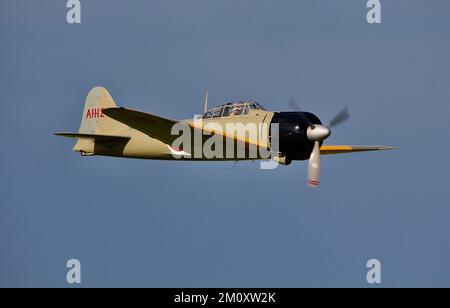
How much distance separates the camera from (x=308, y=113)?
3844 cm

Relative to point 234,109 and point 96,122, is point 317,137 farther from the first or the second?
point 96,122

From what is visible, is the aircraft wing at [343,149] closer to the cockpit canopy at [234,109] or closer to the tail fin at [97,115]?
the cockpit canopy at [234,109]

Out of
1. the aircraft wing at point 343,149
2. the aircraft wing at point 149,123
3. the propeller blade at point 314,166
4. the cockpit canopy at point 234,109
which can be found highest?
the cockpit canopy at point 234,109

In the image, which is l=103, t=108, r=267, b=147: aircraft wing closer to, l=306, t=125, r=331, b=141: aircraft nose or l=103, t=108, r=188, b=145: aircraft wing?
l=103, t=108, r=188, b=145: aircraft wing

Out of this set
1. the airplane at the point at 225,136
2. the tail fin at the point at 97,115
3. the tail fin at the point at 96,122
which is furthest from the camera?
the tail fin at the point at 97,115

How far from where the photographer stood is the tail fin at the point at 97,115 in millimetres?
42750

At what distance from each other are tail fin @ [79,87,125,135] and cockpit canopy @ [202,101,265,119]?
434cm

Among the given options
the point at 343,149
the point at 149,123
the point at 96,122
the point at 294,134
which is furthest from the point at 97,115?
the point at 343,149

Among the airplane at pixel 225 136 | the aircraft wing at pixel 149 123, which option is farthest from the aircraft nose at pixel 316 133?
the aircraft wing at pixel 149 123
